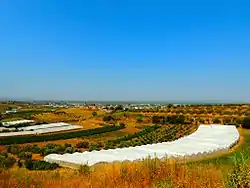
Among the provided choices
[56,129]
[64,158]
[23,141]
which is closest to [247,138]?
[64,158]

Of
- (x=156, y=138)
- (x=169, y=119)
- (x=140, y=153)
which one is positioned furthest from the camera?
(x=169, y=119)

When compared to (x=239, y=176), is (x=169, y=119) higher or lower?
lower

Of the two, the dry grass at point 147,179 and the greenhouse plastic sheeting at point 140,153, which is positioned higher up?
the dry grass at point 147,179

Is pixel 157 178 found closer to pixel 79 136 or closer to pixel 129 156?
pixel 129 156

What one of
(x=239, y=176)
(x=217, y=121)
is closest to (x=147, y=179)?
(x=239, y=176)

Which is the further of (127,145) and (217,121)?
(217,121)

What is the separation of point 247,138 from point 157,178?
2924 centimetres

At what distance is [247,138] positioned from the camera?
1276 inches

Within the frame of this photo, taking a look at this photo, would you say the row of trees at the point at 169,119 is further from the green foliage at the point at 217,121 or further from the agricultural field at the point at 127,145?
the green foliage at the point at 217,121

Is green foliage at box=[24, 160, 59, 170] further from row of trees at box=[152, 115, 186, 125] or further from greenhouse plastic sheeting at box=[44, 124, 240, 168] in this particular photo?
row of trees at box=[152, 115, 186, 125]

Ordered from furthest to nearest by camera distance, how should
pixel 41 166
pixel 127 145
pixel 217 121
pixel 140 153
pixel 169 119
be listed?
pixel 169 119
pixel 217 121
pixel 127 145
pixel 140 153
pixel 41 166

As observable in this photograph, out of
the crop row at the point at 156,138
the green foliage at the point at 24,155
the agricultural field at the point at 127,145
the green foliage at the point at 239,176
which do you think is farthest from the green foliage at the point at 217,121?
the green foliage at the point at 239,176

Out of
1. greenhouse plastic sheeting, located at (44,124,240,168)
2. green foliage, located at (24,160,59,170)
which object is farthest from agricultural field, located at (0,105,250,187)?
greenhouse plastic sheeting, located at (44,124,240,168)

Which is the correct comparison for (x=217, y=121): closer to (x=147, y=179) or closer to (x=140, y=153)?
(x=140, y=153)
